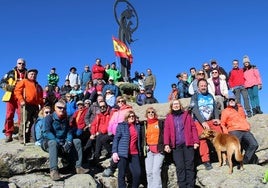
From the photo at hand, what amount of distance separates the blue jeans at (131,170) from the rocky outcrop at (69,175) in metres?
0.76

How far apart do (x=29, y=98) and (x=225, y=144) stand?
5999mm

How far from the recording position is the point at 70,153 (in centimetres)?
1026

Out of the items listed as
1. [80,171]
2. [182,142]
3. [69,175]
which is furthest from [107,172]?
[182,142]

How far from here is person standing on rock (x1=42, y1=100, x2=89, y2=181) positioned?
9430mm

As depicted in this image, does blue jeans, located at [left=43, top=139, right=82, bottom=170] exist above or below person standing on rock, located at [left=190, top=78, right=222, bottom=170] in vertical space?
below

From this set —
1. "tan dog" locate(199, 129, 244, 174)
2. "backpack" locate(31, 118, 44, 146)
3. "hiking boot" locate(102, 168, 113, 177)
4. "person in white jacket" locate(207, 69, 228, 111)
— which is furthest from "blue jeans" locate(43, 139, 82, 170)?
"person in white jacket" locate(207, 69, 228, 111)

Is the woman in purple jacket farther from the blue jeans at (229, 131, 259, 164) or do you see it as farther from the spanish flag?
the spanish flag

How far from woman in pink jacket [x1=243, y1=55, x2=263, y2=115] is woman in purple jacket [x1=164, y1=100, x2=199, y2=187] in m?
5.75

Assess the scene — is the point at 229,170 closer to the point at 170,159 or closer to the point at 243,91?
the point at 170,159

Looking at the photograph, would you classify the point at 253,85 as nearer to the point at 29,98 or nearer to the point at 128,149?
the point at 128,149

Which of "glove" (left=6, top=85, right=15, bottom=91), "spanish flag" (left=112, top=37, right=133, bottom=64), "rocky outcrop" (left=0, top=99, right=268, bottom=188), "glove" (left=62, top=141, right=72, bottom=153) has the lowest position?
"rocky outcrop" (left=0, top=99, right=268, bottom=188)

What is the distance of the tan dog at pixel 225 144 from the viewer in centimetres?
932

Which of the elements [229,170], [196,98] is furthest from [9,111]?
[229,170]

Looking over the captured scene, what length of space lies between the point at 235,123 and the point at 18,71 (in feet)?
22.5
